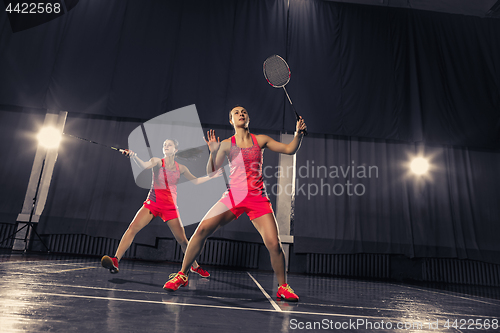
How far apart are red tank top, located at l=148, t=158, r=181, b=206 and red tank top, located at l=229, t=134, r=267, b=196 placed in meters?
1.27

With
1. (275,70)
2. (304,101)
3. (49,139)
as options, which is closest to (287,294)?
(275,70)

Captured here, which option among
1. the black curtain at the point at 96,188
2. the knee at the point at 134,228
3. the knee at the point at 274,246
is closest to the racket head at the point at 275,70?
the knee at the point at 274,246

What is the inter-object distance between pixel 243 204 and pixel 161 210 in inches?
54.9

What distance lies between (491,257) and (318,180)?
12.9 ft

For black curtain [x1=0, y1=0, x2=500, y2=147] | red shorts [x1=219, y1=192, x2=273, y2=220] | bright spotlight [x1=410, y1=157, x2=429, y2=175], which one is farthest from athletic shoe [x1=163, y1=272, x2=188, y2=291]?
bright spotlight [x1=410, y1=157, x2=429, y2=175]

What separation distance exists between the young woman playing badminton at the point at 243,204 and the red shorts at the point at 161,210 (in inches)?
42.9

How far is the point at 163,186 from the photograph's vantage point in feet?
11.2

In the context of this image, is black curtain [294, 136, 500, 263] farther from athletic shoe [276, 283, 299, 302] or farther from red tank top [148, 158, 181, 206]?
athletic shoe [276, 283, 299, 302]

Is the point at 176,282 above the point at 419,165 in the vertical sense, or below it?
below

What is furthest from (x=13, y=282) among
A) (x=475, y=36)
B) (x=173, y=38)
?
(x=475, y=36)

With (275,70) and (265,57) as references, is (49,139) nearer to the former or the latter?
(265,57)

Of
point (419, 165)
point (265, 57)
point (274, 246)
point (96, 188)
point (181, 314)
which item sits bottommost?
point (181, 314)

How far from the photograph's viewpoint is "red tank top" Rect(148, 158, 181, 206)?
334cm

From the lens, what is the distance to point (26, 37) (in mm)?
6598
